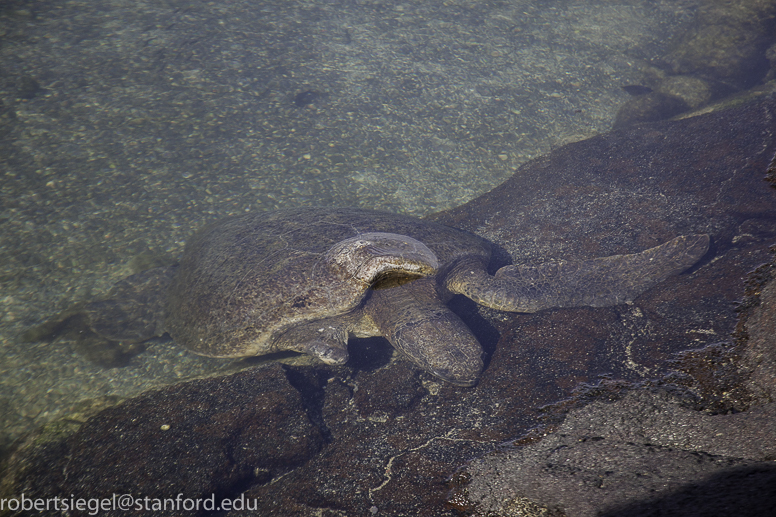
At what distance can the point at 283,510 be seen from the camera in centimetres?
316

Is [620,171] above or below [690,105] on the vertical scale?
below

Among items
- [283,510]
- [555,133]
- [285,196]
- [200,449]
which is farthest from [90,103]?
[555,133]

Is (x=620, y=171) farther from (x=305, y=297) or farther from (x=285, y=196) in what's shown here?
(x=285, y=196)

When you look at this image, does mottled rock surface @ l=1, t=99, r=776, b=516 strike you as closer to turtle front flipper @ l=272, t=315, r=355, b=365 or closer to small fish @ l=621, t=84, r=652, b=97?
turtle front flipper @ l=272, t=315, r=355, b=365

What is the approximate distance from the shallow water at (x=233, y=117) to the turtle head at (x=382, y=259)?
9.32 ft

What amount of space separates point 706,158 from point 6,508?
10027 mm

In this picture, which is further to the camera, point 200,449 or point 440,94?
point 440,94

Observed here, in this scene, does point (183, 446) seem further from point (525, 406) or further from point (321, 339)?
point (525, 406)

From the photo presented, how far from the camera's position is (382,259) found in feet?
15.9

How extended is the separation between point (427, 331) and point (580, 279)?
7.49 ft

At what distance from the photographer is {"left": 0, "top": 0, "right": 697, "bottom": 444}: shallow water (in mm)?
7008

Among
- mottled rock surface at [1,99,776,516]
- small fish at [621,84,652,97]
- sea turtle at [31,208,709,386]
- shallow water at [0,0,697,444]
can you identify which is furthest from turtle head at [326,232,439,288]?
small fish at [621,84,652,97]

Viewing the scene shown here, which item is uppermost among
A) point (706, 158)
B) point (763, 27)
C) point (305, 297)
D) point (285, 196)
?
point (763, 27)

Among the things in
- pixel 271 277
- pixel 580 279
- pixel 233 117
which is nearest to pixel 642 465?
pixel 580 279
